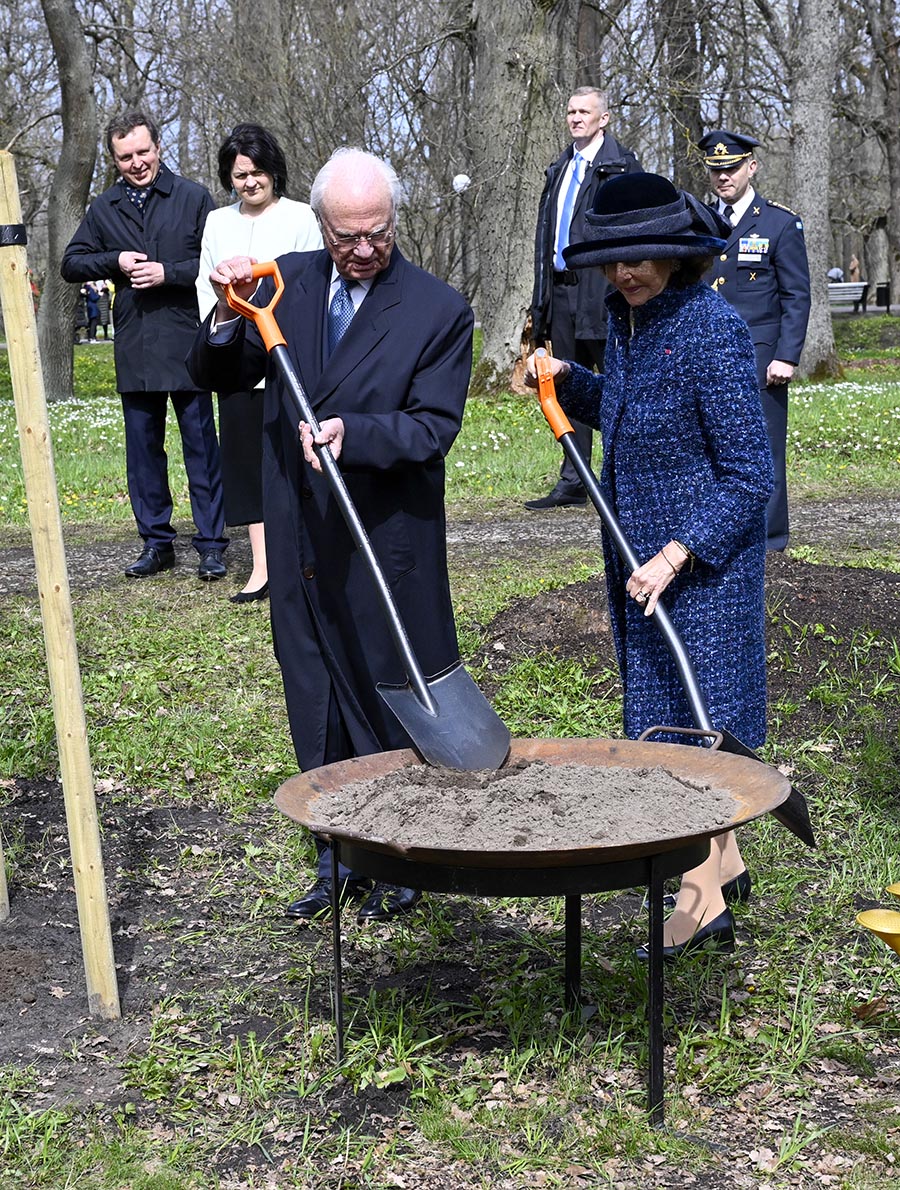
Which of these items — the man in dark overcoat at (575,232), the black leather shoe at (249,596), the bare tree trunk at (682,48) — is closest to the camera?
the black leather shoe at (249,596)

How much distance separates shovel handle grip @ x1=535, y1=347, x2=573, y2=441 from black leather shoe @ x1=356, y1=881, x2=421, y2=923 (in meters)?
1.41

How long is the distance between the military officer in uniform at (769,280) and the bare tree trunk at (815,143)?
1132 cm

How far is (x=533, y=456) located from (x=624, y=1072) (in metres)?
8.01

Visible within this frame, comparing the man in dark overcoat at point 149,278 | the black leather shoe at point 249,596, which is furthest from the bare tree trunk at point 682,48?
the black leather shoe at point 249,596

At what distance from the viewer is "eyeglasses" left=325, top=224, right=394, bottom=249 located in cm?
345

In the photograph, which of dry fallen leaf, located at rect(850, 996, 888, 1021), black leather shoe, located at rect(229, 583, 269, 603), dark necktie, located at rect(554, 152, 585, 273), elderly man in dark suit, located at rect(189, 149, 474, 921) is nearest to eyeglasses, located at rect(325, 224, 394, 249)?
elderly man in dark suit, located at rect(189, 149, 474, 921)

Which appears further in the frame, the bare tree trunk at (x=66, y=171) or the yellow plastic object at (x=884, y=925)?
the bare tree trunk at (x=66, y=171)

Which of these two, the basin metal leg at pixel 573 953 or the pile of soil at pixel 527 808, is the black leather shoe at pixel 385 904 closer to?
the basin metal leg at pixel 573 953

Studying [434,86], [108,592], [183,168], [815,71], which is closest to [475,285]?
[434,86]

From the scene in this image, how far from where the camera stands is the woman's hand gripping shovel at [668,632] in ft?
10.3

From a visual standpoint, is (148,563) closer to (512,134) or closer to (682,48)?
(512,134)

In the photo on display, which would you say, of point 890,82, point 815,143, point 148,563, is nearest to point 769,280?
point 148,563

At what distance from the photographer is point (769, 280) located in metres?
6.89

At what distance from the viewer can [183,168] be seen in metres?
29.7
